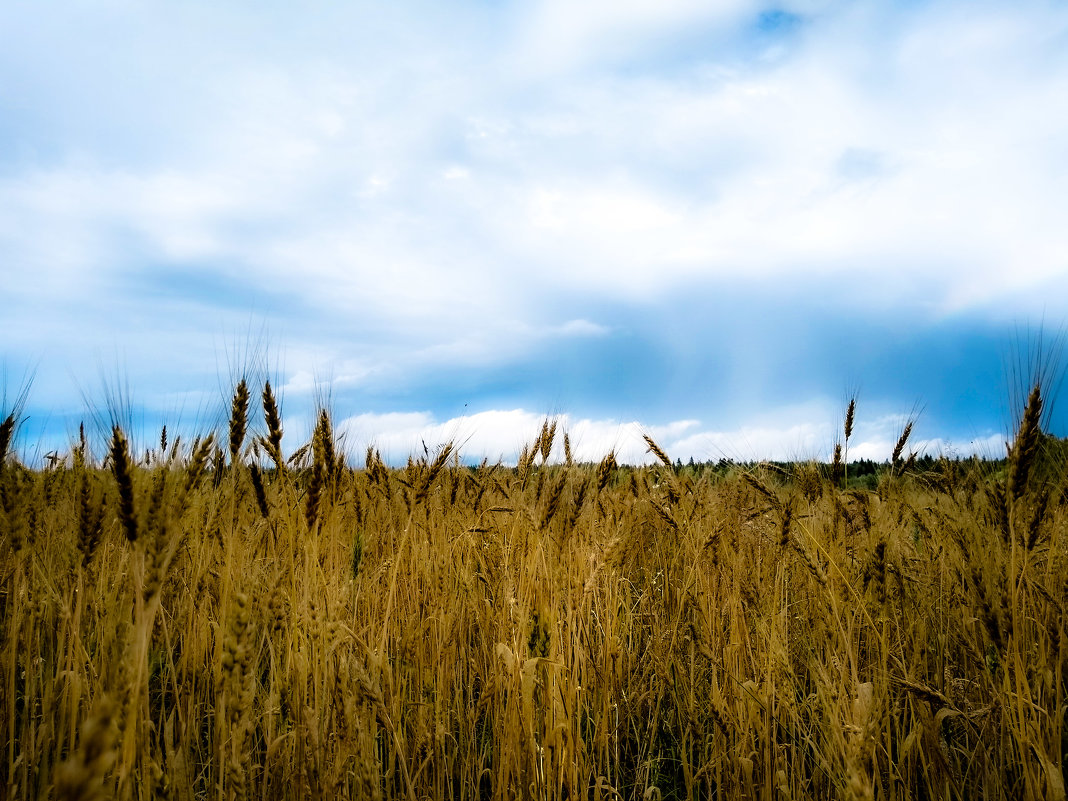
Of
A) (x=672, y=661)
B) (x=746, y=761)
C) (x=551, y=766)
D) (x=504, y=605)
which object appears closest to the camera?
(x=551, y=766)

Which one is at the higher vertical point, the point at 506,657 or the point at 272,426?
the point at 272,426

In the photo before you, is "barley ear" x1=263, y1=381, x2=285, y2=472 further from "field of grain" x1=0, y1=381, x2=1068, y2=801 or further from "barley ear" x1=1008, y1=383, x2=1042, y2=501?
"barley ear" x1=1008, y1=383, x2=1042, y2=501

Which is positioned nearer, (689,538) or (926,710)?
(926,710)

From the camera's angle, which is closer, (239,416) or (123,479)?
(123,479)

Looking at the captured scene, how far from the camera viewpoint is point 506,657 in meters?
1.81

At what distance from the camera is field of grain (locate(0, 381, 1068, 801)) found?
1.70 metres

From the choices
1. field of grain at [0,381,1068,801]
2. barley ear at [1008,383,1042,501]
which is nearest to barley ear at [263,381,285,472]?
field of grain at [0,381,1068,801]

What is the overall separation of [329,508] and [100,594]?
1332 millimetres

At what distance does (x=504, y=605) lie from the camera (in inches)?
98.5

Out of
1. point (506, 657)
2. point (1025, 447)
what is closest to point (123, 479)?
point (506, 657)

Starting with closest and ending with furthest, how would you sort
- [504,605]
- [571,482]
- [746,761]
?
[746,761] → [504,605] → [571,482]

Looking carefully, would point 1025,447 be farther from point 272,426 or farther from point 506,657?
point 272,426

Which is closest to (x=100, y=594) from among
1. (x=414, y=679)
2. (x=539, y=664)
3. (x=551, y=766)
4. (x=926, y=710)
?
(x=414, y=679)

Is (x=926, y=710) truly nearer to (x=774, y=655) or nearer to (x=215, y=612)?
(x=774, y=655)
